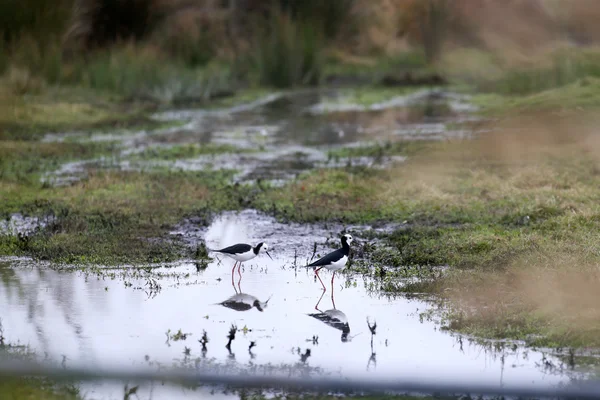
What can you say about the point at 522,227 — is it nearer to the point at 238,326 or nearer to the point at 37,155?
the point at 238,326

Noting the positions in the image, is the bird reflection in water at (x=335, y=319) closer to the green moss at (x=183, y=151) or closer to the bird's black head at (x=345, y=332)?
the bird's black head at (x=345, y=332)

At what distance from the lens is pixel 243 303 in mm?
8539

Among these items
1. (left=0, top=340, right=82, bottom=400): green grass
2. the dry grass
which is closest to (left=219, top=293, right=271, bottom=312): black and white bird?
the dry grass

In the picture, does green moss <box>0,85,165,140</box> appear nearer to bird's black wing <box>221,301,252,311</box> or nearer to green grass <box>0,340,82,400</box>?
bird's black wing <box>221,301,252,311</box>

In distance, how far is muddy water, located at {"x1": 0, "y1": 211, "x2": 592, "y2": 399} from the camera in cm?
686

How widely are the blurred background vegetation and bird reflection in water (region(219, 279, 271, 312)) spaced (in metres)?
14.0

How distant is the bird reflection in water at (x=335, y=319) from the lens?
25.5 feet

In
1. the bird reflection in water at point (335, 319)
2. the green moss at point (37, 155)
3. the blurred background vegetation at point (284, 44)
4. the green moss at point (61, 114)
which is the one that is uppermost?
the blurred background vegetation at point (284, 44)

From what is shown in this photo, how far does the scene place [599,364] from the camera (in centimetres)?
680

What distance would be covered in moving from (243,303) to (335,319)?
2.85 feet

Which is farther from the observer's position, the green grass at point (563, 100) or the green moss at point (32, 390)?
the green grass at point (563, 100)

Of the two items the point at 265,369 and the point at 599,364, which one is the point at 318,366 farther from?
the point at 599,364

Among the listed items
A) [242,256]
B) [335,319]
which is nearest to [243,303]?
[242,256]

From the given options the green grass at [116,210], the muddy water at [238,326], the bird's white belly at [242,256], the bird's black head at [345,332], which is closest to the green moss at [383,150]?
the green grass at [116,210]
